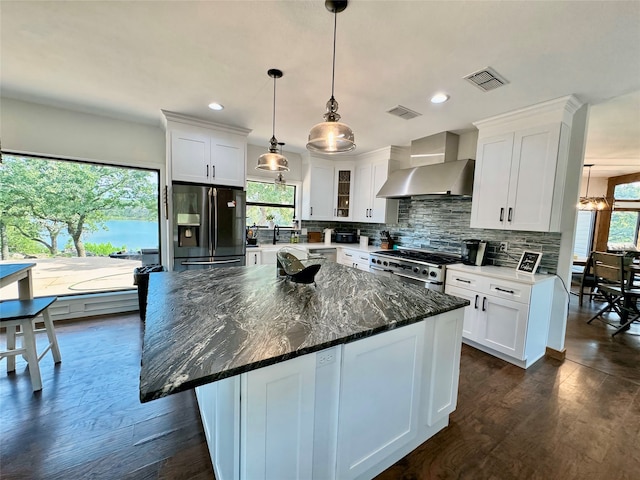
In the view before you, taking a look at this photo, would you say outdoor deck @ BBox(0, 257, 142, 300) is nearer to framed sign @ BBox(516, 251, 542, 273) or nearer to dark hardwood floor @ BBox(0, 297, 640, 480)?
dark hardwood floor @ BBox(0, 297, 640, 480)

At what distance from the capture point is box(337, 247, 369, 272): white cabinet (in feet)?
13.9

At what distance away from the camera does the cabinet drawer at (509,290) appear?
2.54 metres

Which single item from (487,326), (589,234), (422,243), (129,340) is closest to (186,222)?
(129,340)

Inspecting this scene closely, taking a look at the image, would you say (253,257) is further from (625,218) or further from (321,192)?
(625,218)

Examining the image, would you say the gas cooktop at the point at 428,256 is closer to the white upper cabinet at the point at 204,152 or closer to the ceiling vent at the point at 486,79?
the ceiling vent at the point at 486,79

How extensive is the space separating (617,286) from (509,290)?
2.73 m

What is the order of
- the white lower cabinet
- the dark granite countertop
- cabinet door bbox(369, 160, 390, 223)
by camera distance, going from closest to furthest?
the dark granite countertop → the white lower cabinet → cabinet door bbox(369, 160, 390, 223)

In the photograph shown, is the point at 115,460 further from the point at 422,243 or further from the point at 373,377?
the point at 422,243

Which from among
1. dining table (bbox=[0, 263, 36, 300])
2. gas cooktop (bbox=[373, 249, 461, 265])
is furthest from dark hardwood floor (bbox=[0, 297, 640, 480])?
gas cooktop (bbox=[373, 249, 461, 265])

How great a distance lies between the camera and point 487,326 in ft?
9.31

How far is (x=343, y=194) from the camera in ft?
16.7

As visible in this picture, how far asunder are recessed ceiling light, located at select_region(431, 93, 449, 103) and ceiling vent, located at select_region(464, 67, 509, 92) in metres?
0.29

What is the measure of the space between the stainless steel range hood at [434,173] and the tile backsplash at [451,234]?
506 mm

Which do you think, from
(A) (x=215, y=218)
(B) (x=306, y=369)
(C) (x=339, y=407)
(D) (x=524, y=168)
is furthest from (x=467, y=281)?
(A) (x=215, y=218)
